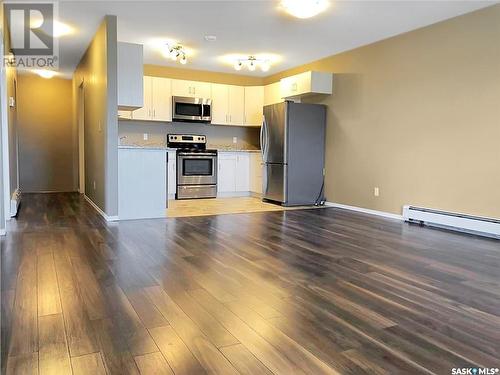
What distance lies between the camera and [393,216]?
5375 mm

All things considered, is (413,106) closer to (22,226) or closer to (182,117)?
(182,117)

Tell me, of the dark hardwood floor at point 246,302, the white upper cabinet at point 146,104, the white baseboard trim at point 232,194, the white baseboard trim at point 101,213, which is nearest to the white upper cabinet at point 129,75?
the white baseboard trim at point 101,213

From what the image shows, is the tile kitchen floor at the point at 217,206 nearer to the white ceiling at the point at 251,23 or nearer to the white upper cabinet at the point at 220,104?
the white upper cabinet at the point at 220,104

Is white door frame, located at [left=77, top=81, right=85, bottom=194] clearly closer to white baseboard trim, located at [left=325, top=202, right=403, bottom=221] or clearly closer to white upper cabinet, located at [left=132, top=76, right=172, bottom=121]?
white upper cabinet, located at [left=132, top=76, right=172, bottom=121]

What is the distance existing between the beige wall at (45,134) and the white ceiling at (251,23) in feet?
6.77

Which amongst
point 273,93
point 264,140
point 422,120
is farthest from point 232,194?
point 422,120

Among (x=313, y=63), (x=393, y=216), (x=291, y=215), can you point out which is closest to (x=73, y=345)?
(x=291, y=215)

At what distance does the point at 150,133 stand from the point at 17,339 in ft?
20.4

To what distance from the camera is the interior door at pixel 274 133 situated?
21.4 feet

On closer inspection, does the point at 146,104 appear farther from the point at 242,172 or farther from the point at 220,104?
the point at 242,172

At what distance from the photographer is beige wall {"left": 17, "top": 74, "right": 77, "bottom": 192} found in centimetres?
803

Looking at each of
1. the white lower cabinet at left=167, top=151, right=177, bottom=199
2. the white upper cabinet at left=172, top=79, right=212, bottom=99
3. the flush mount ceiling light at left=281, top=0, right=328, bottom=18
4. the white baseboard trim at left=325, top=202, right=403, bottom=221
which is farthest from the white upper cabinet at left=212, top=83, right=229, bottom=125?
the flush mount ceiling light at left=281, top=0, right=328, bottom=18

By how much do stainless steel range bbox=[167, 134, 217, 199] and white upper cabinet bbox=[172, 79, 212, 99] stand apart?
0.82 m

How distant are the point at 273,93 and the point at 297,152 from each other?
5.50ft
